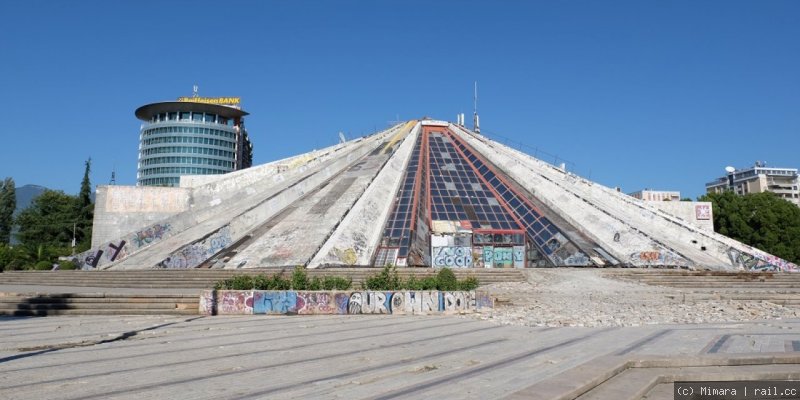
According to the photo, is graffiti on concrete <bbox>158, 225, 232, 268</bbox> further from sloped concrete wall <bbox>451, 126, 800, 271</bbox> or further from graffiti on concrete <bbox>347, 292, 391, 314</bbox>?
sloped concrete wall <bbox>451, 126, 800, 271</bbox>

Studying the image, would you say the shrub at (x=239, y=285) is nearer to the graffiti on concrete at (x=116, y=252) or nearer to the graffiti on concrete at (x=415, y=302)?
the graffiti on concrete at (x=415, y=302)

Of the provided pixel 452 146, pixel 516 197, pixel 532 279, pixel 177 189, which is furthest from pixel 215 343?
pixel 452 146

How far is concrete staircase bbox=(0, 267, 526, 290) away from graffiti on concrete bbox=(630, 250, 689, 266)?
8750 mm

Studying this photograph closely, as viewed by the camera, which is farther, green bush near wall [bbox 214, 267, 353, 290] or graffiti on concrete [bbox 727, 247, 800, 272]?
graffiti on concrete [bbox 727, 247, 800, 272]

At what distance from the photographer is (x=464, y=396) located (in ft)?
19.1

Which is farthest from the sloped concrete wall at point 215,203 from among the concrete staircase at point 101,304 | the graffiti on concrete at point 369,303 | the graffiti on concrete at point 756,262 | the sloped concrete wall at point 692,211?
the graffiti on concrete at point 756,262

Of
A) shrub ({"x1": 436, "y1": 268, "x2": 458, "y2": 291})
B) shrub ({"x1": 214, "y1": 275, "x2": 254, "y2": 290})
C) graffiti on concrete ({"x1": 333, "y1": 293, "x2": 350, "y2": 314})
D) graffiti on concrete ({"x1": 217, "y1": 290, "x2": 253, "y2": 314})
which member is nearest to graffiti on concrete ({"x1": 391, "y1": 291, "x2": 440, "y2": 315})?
shrub ({"x1": 436, "y1": 268, "x2": 458, "y2": 291})

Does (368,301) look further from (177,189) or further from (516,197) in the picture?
(177,189)

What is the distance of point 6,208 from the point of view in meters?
64.2

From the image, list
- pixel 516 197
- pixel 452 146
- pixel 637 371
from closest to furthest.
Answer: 1. pixel 637 371
2. pixel 516 197
3. pixel 452 146

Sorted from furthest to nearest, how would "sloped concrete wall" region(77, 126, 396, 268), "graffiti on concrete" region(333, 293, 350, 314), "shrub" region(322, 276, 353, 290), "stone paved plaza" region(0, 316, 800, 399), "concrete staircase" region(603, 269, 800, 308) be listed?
"sloped concrete wall" region(77, 126, 396, 268)
"concrete staircase" region(603, 269, 800, 308)
"shrub" region(322, 276, 353, 290)
"graffiti on concrete" region(333, 293, 350, 314)
"stone paved plaza" region(0, 316, 800, 399)

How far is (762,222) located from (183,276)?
5032 cm

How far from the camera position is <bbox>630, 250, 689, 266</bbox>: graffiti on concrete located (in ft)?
94.8

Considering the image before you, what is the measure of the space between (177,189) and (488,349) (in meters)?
35.1
